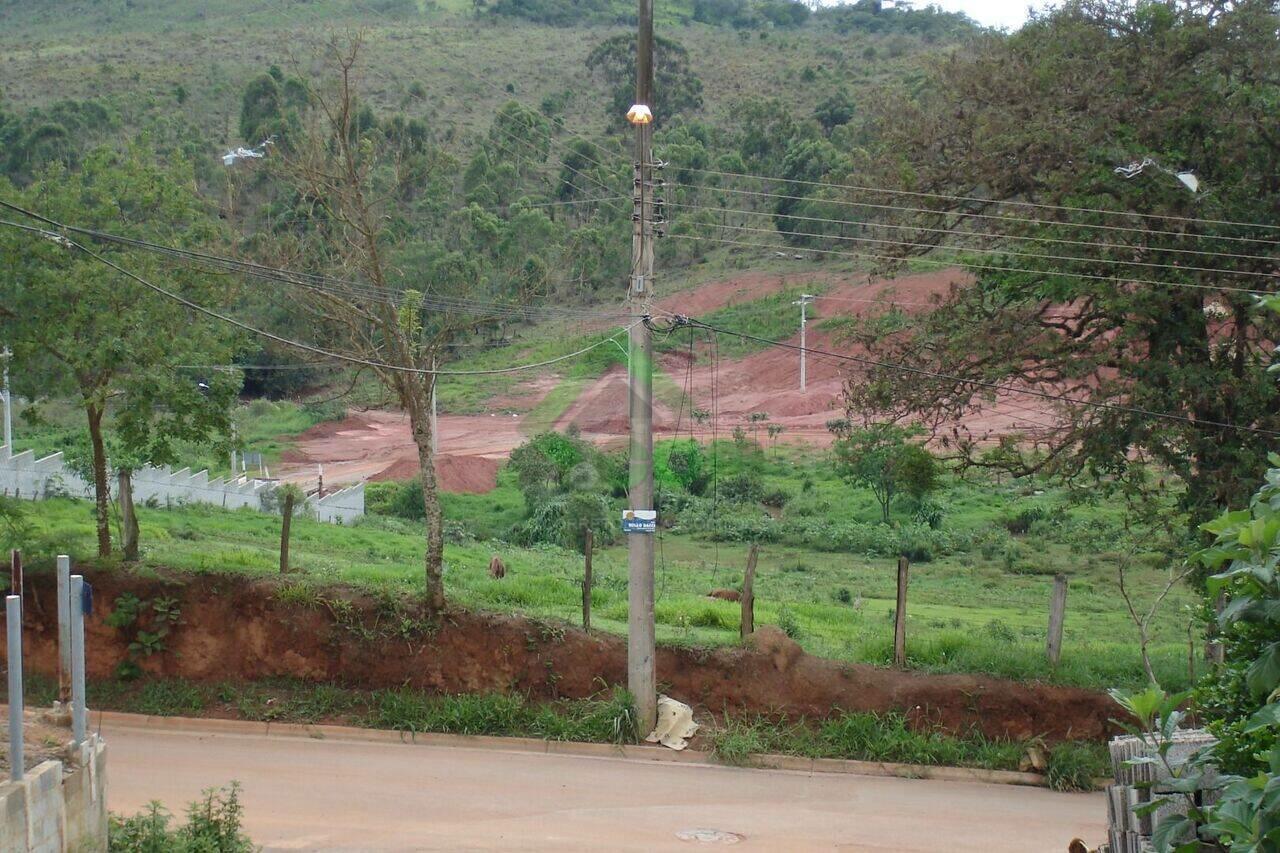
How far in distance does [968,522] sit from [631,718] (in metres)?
25.1

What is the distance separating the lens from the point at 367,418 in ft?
189

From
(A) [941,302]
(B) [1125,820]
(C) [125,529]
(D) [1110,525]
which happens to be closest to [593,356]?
(D) [1110,525]

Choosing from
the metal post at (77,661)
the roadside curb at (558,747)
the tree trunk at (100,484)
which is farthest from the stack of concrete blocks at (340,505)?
the metal post at (77,661)

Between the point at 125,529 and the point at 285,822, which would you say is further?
the point at 125,529

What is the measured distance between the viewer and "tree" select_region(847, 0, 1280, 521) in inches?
682

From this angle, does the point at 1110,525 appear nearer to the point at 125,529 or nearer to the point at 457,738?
the point at 457,738

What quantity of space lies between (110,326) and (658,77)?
236 ft

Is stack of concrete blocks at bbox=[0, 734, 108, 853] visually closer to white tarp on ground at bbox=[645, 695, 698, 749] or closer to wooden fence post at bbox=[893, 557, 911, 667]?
white tarp on ground at bbox=[645, 695, 698, 749]

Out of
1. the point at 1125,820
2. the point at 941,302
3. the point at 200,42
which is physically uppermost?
the point at 200,42

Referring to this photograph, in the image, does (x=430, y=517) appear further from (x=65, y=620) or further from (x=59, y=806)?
(x=59, y=806)

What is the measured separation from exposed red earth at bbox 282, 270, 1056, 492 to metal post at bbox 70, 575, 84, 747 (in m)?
32.6

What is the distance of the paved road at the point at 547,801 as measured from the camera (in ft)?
40.7

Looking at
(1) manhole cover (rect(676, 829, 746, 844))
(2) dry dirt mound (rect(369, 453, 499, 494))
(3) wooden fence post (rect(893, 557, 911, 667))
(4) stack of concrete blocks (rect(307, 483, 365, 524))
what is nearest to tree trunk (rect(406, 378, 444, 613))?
(1) manhole cover (rect(676, 829, 746, 844))

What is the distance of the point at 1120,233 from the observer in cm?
1770
